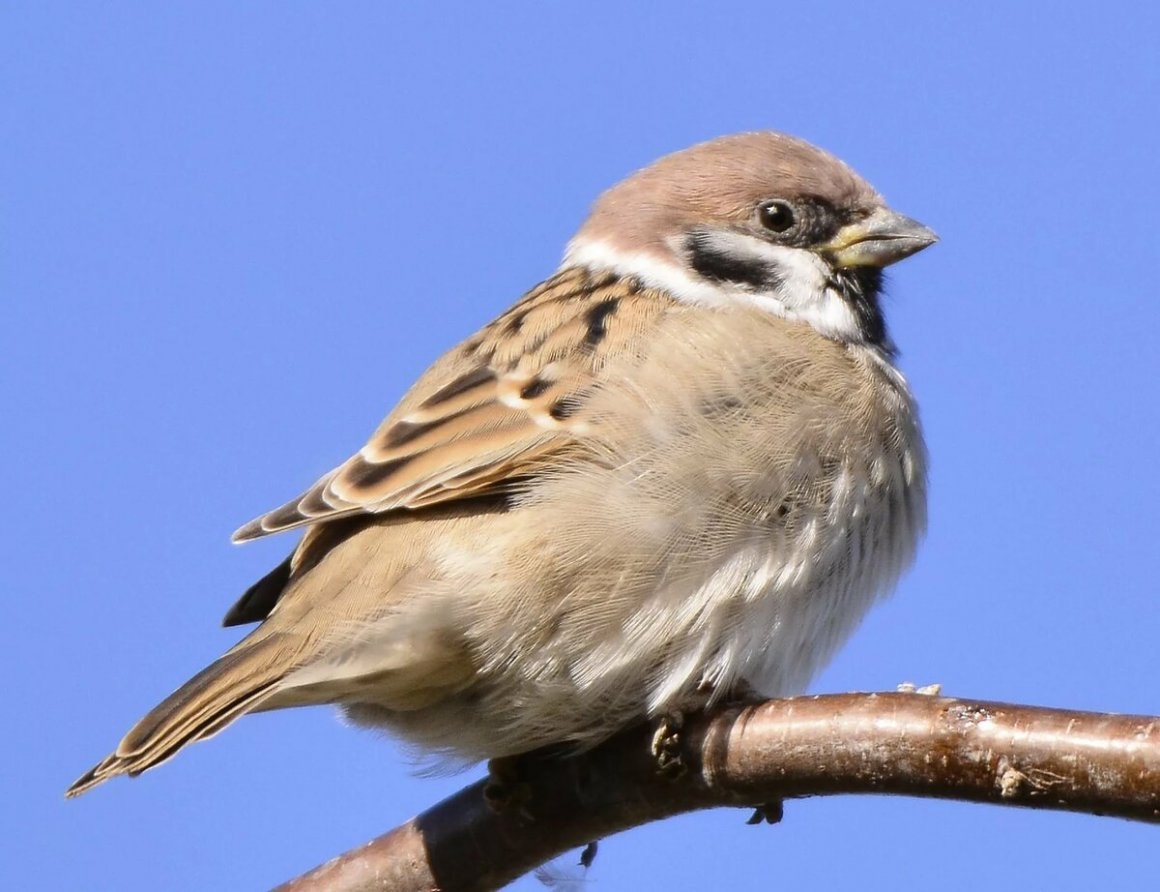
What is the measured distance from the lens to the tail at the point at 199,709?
12.2ft

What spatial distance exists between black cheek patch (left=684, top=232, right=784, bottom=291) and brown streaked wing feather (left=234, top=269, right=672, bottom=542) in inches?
17.5

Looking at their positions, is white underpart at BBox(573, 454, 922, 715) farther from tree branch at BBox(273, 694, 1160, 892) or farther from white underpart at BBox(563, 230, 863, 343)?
white underpart at BBox(563, 230, 863, 343)

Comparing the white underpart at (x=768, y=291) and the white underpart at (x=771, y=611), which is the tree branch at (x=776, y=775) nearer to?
the white underpart at (x=771, y=611)

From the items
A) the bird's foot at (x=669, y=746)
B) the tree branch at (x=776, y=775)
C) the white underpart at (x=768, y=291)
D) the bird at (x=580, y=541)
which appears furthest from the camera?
the white underpart at (x=768, y=291)

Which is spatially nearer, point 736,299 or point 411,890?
point 411,890

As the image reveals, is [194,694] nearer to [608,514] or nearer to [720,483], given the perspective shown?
[608,514]

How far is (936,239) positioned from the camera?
213 inches

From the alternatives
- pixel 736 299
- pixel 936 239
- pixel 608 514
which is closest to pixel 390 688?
pixel 608 514

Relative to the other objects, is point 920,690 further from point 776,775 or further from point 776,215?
point 776,215

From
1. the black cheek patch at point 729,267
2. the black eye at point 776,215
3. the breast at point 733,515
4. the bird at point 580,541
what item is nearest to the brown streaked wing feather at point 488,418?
the bird at point 580,541

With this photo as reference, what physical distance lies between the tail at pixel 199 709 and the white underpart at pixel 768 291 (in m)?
1.82

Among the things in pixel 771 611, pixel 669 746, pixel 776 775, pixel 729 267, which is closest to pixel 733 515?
pixel 771 611

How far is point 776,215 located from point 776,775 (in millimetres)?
2397

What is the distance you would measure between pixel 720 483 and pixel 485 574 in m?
0.66
